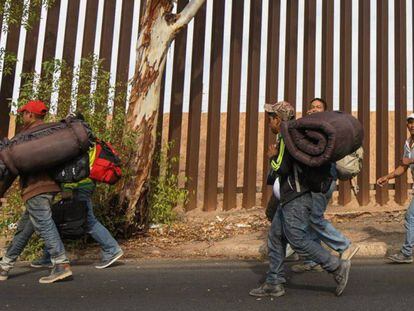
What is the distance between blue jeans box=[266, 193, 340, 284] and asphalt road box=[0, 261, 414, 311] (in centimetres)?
25

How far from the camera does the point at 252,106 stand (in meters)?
8.63

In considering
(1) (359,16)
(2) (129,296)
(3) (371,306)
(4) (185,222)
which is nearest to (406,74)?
(1) (359,16)

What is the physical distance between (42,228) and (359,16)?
626cm

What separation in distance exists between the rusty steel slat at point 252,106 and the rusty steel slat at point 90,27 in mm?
2353

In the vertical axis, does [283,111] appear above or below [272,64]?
below

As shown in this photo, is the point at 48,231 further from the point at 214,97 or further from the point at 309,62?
the point at 309,62

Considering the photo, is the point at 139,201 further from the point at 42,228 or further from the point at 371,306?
the point at 371,306

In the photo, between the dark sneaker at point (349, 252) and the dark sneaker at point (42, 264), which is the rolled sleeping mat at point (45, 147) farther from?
the dark sneaker at point (349, 252)

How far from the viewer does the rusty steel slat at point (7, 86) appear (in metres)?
7.97

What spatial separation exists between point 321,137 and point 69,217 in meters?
2.56

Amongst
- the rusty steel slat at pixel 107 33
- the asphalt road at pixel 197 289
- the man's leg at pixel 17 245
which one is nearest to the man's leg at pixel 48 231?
the asphalt road at pixel 197 289

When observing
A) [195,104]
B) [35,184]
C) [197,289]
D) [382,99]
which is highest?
[382,99]

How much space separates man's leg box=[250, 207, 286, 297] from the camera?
4.38 meters

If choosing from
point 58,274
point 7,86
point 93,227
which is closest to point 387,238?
point 93,227
